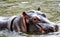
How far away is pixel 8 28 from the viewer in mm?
7332

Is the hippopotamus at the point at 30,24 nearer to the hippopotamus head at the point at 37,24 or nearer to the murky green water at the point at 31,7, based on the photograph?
the hippopotamus head at the point at 37,24

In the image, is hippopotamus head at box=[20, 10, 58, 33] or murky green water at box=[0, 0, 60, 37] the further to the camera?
murky green water at box=[0, 0, 60, 37]

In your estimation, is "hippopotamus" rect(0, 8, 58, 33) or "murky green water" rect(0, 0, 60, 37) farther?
"murky green water" rect(0, 0, 60, 37)

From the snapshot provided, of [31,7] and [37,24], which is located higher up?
[37,24]

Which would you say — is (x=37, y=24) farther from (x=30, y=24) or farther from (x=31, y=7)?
(x=31, y=7)

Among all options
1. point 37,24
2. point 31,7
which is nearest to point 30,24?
point 37,24

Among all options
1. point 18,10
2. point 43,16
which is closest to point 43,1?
point 18,10

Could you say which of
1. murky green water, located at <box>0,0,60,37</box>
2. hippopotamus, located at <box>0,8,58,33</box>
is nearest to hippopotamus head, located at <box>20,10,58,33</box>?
hippopotamus, located at <box>0,8,58,33</box>

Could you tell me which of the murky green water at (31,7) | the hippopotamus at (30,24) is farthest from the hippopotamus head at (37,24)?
the murky green water at (31,7)

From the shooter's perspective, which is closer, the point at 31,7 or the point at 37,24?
the point at 37,24

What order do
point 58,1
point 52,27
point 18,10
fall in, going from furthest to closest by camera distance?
1. point 58,1
2. point 18,10
3. point 52,27

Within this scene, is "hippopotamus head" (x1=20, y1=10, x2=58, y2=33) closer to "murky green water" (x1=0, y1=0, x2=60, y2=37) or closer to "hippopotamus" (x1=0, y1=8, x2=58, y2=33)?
"hippopotamus" (x1=0, y1=8, x2=58, y2=33)

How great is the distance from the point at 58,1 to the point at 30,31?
6081 mm

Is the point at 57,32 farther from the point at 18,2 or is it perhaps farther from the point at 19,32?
the point at 18,2
